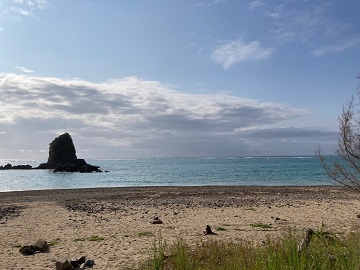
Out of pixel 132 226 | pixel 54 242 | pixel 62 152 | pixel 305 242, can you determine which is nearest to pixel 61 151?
pixel 62 152

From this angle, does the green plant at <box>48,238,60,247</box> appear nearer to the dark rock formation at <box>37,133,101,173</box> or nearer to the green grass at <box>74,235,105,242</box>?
the green grass at <box>74,235,105,242</box>

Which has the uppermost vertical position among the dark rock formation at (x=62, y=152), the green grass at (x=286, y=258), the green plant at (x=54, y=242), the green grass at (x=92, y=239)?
the dark rock formation at (x=62, y=152)

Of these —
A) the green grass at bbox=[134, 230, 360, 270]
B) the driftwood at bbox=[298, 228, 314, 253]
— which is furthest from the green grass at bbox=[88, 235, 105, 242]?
the driftwood at bbox=[298, 228, 314, 253]

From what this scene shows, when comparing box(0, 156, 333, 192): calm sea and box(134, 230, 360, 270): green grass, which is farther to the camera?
A: box(0, 156, 333, 192): calm sea

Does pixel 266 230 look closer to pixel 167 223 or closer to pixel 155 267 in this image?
pixel 167 223

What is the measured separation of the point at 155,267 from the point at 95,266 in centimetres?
314

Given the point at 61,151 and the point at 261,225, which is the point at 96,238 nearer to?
the point at 261,225

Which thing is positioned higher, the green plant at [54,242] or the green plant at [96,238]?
the green plant at [96,238]

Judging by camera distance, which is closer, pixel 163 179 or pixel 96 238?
pixel 96 238

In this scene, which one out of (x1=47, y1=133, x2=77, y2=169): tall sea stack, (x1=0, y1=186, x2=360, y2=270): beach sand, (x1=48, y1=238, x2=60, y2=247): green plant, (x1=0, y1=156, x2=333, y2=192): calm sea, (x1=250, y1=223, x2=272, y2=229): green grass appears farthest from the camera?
(x1=47, y1=133, x2=77, y2=169): tall sea stack

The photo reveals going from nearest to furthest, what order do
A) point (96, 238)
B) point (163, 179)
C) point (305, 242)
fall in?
point (305, 242) < point (96, 238) < point (163, 179)

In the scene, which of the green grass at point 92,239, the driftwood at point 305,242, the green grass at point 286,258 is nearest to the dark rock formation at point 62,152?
the green grass at point 92,239

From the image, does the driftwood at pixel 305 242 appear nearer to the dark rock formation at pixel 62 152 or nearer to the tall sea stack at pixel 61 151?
the dark rock formation at pixel 62 152

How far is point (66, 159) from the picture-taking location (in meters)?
126
